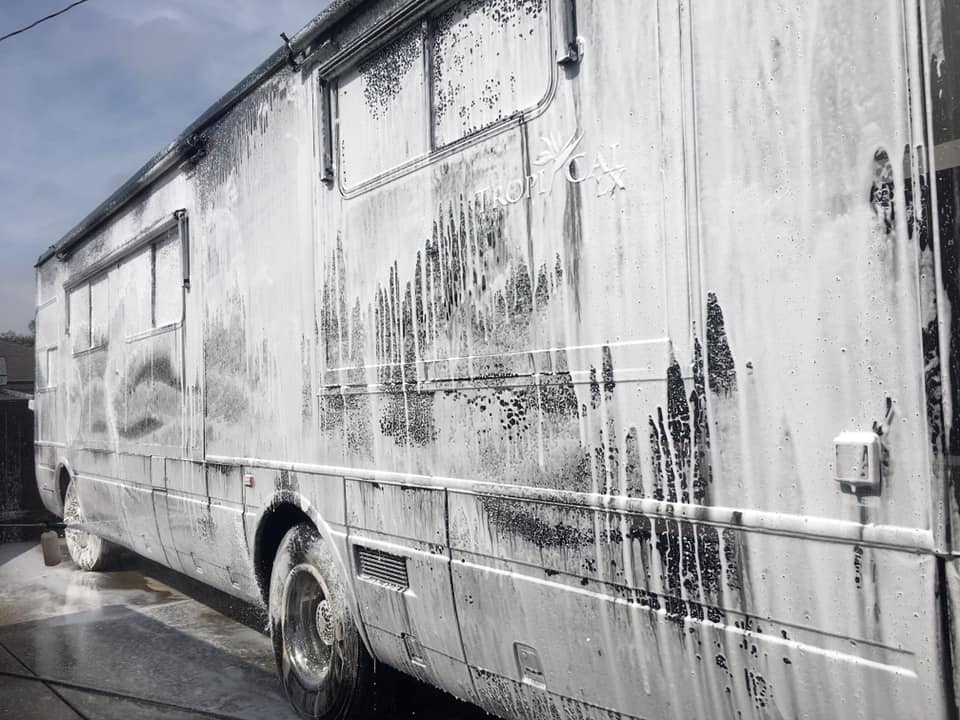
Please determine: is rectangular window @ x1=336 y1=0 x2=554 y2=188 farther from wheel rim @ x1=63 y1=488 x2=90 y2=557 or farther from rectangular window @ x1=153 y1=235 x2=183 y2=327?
wheel rim @ x1=63 y1=488 x2=90 y2=557

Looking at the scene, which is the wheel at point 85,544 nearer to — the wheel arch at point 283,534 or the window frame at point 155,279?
the window frame at point 155,279

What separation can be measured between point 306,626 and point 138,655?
2.03 m

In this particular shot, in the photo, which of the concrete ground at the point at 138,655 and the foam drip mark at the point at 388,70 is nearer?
the foam drip mark at the point at 388,70

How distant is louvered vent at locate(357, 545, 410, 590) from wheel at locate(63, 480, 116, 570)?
5.85 metres

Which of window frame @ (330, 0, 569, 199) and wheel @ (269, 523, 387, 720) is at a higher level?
window frame @ (330, 0, 569, 199)

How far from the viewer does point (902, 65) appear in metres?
→ 1.97

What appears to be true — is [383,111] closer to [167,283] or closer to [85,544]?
[167,283]

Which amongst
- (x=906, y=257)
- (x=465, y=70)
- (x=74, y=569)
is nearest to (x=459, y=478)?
(x=465, y=70)

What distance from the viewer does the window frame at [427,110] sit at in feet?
9.65

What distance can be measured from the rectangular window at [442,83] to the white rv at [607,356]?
0.01 meters

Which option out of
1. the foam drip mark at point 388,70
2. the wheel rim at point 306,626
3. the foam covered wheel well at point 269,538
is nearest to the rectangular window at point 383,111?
the foam drip mark at point 388,70

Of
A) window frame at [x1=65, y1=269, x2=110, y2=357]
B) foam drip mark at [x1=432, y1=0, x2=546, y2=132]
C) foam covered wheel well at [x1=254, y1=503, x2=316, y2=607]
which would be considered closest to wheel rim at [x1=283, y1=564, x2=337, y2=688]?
foam covered wheel well at [x1=254, y1=503, x2=316, y2=607]

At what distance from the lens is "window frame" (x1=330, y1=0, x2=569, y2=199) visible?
2.94 meters

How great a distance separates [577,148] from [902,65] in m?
1.05
